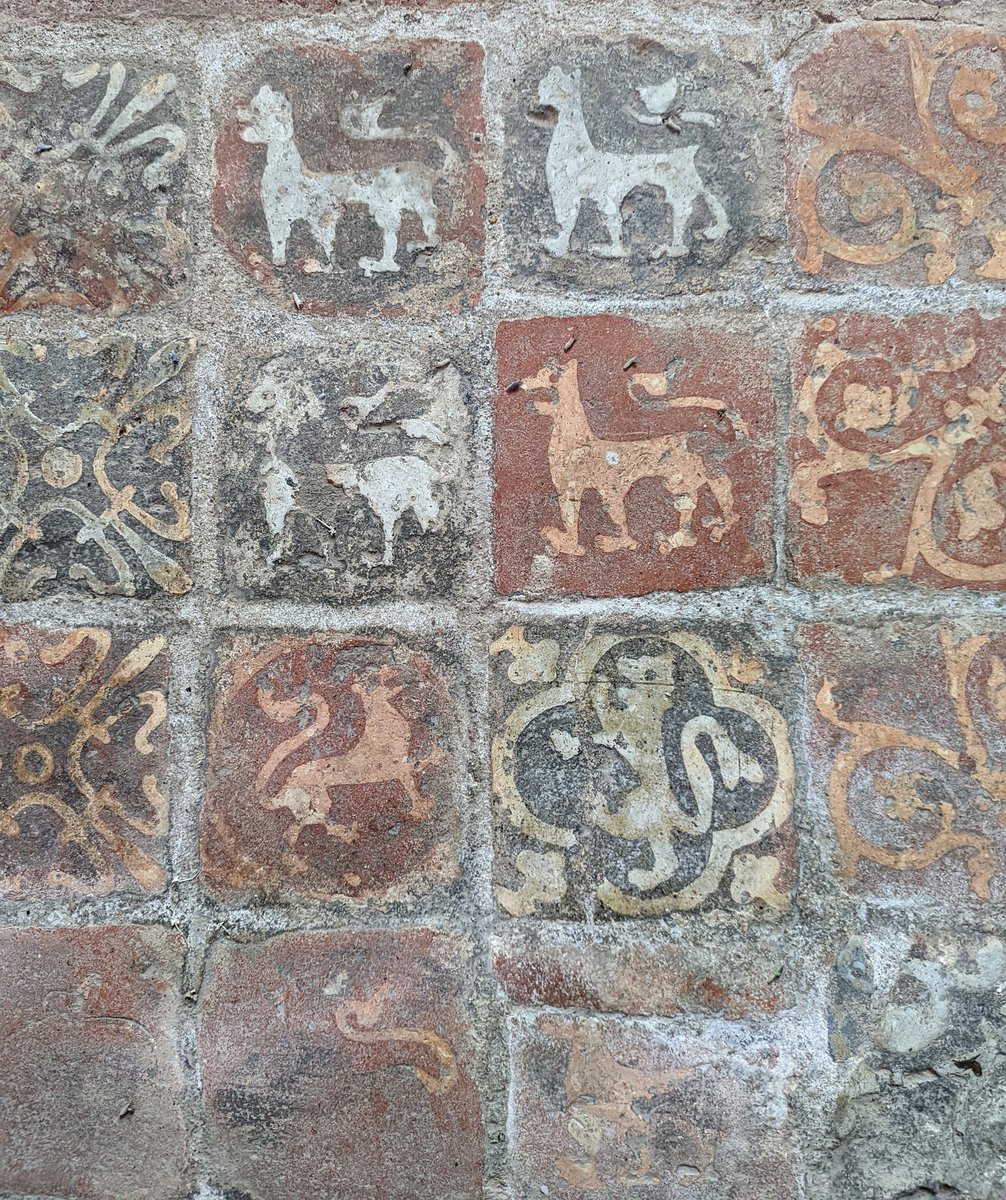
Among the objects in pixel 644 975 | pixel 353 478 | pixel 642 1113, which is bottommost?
pixel 642 1113

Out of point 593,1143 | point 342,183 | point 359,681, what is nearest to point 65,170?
point 342,183

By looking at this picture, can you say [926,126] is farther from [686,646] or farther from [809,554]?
[686,646]

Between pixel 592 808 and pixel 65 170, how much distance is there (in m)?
0.93

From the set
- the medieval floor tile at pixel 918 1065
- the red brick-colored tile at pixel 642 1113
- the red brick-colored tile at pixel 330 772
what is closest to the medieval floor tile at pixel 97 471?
the red brick-colored tile at pixel 330 772

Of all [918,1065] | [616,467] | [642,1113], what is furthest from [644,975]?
[616,467]

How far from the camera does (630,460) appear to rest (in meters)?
0.94

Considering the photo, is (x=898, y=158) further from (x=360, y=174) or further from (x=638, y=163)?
(x=360, y=174)

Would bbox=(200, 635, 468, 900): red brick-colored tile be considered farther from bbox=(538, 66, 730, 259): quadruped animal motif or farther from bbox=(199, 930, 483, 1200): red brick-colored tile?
bbox=(538, 66, 730, 259): quadruped animal motif

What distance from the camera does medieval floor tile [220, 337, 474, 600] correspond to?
97 cm

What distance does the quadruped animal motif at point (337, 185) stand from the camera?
0.96m

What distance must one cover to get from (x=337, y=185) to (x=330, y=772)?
65cm

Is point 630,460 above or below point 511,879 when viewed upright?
above

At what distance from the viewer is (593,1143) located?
3.04 feet

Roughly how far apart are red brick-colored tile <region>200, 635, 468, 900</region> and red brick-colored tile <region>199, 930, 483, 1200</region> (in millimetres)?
73
